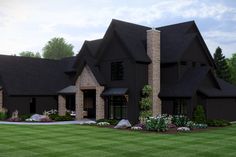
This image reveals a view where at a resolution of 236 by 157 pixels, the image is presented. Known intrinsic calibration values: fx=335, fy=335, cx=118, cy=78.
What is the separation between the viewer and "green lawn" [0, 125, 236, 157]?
55.2ft

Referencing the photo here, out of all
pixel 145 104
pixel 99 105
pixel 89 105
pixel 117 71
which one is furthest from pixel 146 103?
pixel 89 105

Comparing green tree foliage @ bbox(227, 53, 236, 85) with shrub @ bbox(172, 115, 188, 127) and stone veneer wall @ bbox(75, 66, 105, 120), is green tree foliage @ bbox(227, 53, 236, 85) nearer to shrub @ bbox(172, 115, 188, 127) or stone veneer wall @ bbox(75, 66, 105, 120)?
stone veneer wall @ bbox(75, 66, 105, 120)

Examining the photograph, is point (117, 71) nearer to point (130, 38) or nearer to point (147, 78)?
point (147, 78)

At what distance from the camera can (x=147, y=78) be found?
34.1 meters

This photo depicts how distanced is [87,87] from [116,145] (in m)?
17.8

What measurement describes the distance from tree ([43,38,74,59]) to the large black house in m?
75.8

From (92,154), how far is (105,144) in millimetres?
3048

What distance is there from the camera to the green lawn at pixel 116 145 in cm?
1683

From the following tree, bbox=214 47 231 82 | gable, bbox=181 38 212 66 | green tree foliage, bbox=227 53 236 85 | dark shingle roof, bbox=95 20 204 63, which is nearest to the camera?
dark shingle roof, bbox=95 20 204 63

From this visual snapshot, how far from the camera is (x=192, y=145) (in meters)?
19.4

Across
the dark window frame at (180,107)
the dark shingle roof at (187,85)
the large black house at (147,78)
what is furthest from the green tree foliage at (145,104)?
the dark window frame at (180,107)

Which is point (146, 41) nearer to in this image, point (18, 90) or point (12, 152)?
point (18, 90)

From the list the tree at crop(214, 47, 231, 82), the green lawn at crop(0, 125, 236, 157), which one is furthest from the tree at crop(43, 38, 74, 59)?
the green lawn at crop(0, 125, 236, 157)

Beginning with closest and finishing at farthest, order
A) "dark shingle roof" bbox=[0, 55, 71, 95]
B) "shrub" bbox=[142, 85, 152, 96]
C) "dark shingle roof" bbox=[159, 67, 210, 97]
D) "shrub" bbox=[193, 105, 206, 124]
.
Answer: "shrub" bbox=[193, 105, 206, 124], "dark shingle roof" bbox=[159, 67, 210, 97], "shrub" bbox=[142, 85, 152, 96], "dark shingle roof" bbox=[0, 55, 71, 95]
